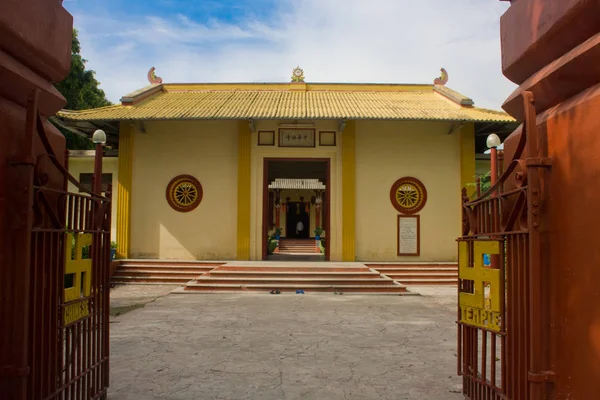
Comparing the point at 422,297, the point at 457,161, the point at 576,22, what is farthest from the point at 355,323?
the point at 457,161

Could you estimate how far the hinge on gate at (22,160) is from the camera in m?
2.36

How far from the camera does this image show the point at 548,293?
2.37m

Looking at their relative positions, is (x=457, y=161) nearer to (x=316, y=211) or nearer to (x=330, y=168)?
(x=330, y=168)

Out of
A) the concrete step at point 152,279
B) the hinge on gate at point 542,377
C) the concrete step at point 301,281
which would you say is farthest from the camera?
the concrete step at point 152,279

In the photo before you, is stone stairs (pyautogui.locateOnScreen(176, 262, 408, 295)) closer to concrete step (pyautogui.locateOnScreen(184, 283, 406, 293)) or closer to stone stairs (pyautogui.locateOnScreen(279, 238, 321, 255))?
concrete step (pyautogui.locateOnScreen(184, 283, 406, 293))

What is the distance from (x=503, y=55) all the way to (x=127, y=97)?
1304 centimetres

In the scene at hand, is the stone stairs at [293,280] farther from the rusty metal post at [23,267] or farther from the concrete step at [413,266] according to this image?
the rusty metal post at [23,267]

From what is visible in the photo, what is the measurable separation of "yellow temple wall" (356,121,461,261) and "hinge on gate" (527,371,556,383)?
1143 cm

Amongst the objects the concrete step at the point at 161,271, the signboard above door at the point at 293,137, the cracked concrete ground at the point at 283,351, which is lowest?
the cracked concrete ground at the point at 283,351

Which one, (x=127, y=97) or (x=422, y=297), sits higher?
(x=127, y=97)

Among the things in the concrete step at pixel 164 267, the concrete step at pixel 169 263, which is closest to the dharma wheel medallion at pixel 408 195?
the concrete step at pixel 169 263

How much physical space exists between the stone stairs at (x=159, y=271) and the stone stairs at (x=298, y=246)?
9814 millimetres

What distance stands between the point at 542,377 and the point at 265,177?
11964 mm

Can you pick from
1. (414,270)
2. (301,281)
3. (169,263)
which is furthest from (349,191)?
(169,263)
